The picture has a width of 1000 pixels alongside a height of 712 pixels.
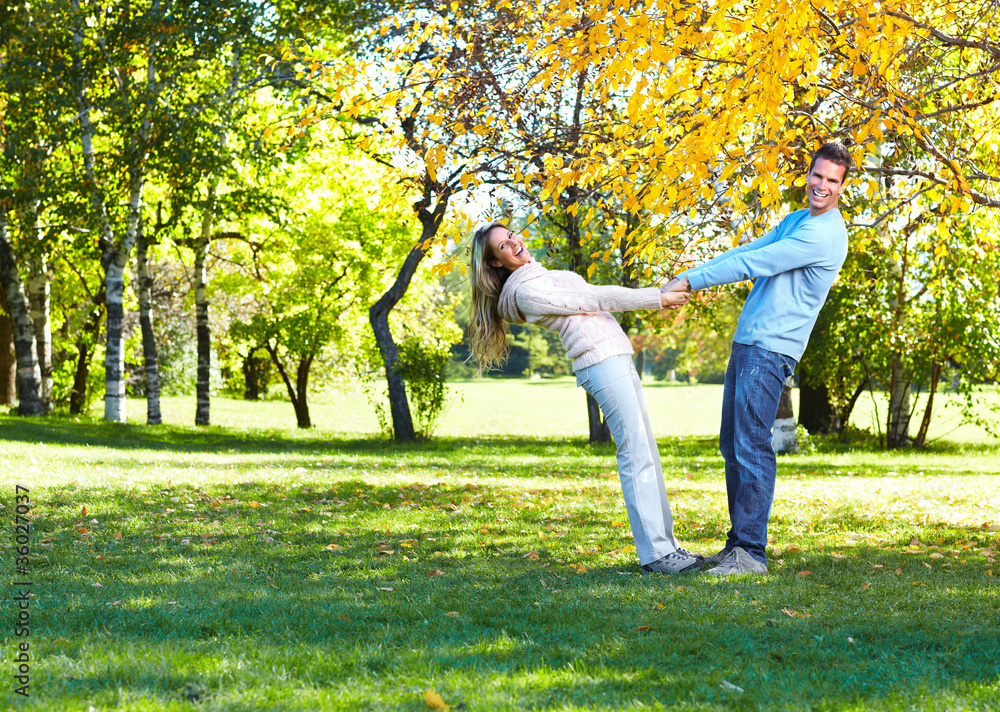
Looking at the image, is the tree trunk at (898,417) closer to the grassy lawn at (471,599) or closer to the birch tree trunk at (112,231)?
the grassy lawn at (471,599)

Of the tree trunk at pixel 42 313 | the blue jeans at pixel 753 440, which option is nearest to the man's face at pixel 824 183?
the blue jeans at pixel 753 440

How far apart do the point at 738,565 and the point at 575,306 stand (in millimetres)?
1694

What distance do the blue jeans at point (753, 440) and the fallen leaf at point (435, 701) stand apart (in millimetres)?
2443

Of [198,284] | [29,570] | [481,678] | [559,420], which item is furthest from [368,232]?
[481,678]

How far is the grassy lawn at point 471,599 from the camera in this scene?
2949 millimetres

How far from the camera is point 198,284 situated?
1873cm

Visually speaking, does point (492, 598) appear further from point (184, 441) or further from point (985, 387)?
point (985, 387)

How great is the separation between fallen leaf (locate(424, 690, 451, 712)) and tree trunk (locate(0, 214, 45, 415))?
53.1 feet

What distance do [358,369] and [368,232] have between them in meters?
7.61

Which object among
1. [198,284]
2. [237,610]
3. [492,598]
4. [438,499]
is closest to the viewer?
[237,610]

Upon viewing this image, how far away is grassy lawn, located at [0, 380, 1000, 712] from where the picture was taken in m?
2.95

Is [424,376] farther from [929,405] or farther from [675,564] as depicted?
[675,564]

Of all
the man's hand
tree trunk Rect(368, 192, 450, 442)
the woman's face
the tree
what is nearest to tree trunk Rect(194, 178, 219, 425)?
the tree

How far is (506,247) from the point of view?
15.7 ft
